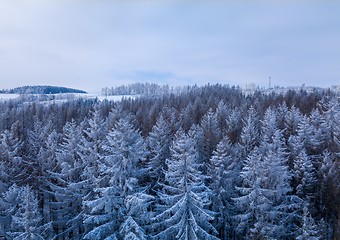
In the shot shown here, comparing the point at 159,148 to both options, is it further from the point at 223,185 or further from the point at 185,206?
the point at 185,206

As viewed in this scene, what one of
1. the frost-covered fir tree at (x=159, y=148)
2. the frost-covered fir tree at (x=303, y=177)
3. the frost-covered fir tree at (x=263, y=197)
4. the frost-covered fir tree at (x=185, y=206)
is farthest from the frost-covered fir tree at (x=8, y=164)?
the frost-covered fir tree at (x=303, y=177)

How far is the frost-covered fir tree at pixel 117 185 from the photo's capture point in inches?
638

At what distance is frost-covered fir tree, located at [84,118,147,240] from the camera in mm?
16203

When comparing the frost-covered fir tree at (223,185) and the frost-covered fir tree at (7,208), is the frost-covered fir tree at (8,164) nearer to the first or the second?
the frost-covered fir tree at (7,208)

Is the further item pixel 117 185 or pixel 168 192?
pixel 168 192

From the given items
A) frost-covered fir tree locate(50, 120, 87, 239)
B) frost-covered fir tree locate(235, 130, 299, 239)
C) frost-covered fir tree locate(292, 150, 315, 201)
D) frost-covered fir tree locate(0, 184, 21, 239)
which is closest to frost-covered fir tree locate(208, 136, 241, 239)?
frost-covered fir tree locate(235, 130, 299, 239)

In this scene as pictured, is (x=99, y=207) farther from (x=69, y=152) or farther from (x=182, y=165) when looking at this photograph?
(x=69, y=152)

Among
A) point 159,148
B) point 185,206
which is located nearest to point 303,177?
point 185,206

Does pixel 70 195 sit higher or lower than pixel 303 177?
lower

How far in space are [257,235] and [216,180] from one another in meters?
5.87

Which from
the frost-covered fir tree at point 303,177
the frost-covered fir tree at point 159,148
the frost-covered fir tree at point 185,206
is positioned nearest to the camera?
the frost-covered fir tree at point 185,206

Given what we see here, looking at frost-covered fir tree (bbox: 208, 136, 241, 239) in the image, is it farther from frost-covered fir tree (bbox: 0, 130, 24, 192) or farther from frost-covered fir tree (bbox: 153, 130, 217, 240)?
frost-covered fir tree (bbox: 0, 130, 24, 192)

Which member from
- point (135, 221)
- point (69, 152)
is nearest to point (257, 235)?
point (135, 221)

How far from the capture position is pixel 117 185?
17312 millimetres
